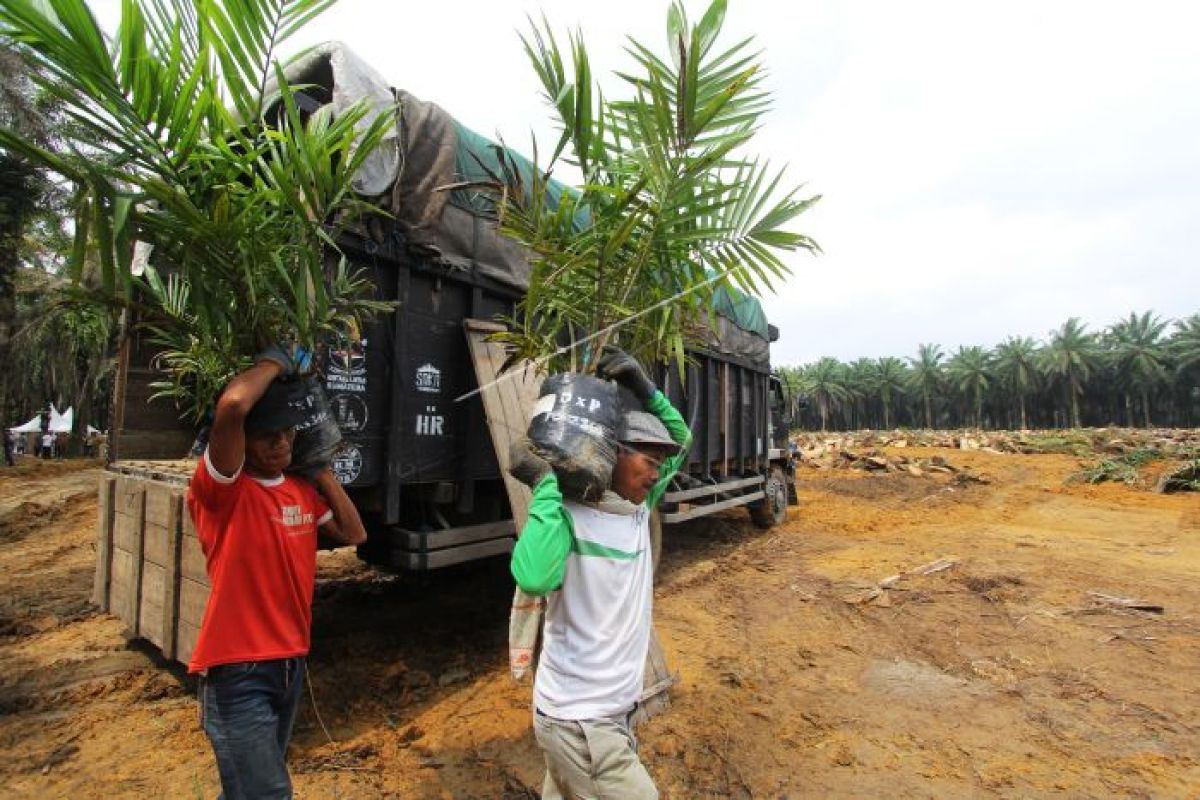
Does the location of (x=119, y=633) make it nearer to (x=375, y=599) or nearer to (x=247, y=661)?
(x=375, y=599)

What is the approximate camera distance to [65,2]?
1.40 m

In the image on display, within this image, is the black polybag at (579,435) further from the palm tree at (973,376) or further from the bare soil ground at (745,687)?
the palm tree at (973,376)

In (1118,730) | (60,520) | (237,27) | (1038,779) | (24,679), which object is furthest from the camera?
(60,520)

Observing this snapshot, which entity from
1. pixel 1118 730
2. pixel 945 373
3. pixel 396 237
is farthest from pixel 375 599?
pixel 945 373

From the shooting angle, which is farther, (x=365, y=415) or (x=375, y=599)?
(x=375, y=599)

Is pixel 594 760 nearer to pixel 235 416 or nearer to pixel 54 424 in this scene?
pixel 235 416

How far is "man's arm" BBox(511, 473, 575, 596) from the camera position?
173 cm

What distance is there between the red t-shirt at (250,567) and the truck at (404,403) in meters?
1.25

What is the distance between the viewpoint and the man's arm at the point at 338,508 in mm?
2262

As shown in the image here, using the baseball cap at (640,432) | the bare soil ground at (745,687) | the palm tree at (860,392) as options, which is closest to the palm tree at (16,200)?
the bare soil ground at (745,687)

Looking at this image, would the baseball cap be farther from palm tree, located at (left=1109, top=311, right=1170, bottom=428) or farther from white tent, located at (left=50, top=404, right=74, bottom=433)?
palm tree, located at (left=1109, top=311, right=1170, bottom=428)

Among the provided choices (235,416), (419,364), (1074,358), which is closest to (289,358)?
(235,416)

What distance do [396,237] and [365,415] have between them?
1.10 meters

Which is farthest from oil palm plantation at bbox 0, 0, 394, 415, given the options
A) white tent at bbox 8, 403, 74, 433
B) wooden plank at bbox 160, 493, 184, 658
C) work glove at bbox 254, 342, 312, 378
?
white tent at bbox 8, 403, 74, 433
